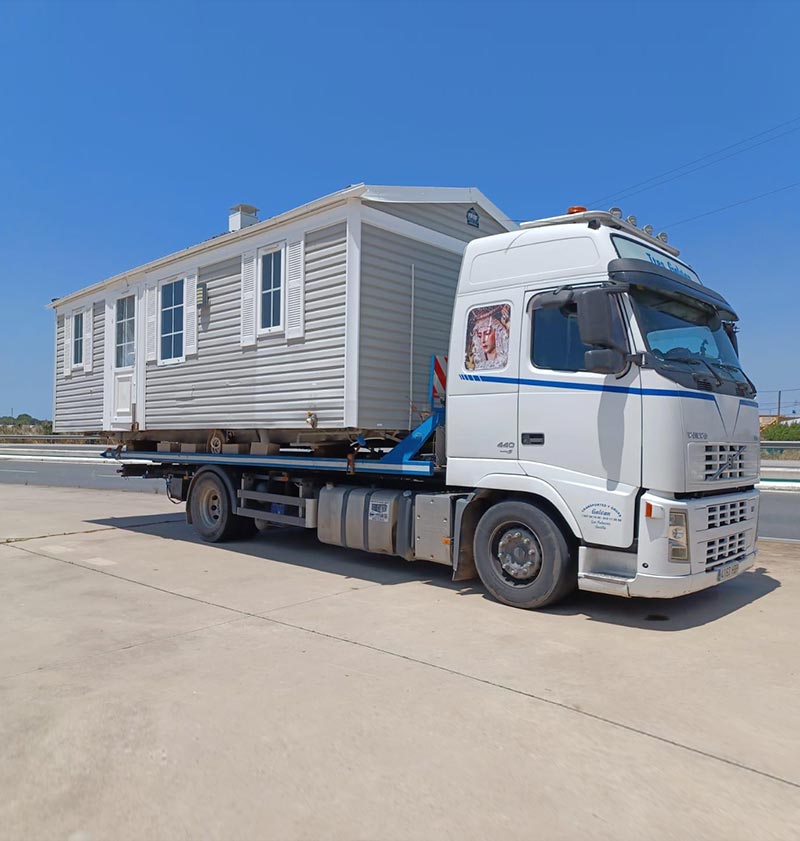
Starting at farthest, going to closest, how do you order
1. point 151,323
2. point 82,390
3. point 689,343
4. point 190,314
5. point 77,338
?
point 77,338
point 82,390
point 151,323
point 190,314
point 689,343

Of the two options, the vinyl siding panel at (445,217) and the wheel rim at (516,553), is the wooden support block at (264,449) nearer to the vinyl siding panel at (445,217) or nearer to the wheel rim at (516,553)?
the vinyl siding panel at (445,217)

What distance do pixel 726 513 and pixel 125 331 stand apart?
9.33 metres

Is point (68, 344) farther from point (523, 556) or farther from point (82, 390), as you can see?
point (523, 556)

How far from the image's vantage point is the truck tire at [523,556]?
19.8 feet

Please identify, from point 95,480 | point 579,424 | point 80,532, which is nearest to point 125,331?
point 80,532

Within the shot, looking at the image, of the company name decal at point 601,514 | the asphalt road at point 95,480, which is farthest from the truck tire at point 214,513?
the asphalt road at point 95,480

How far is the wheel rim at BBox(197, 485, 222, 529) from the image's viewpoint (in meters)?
10.4

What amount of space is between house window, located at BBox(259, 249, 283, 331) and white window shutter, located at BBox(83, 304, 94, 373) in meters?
4.90

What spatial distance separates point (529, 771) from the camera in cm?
336

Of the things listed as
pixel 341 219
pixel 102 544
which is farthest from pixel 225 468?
pixel 341 219

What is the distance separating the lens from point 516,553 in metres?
6.38

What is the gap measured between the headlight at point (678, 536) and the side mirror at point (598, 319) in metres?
1.35

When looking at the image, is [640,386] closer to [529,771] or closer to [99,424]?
[529,771]

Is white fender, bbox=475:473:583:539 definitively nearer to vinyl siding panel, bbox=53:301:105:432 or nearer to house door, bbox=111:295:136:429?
house door, bbox=111:295:136:429
